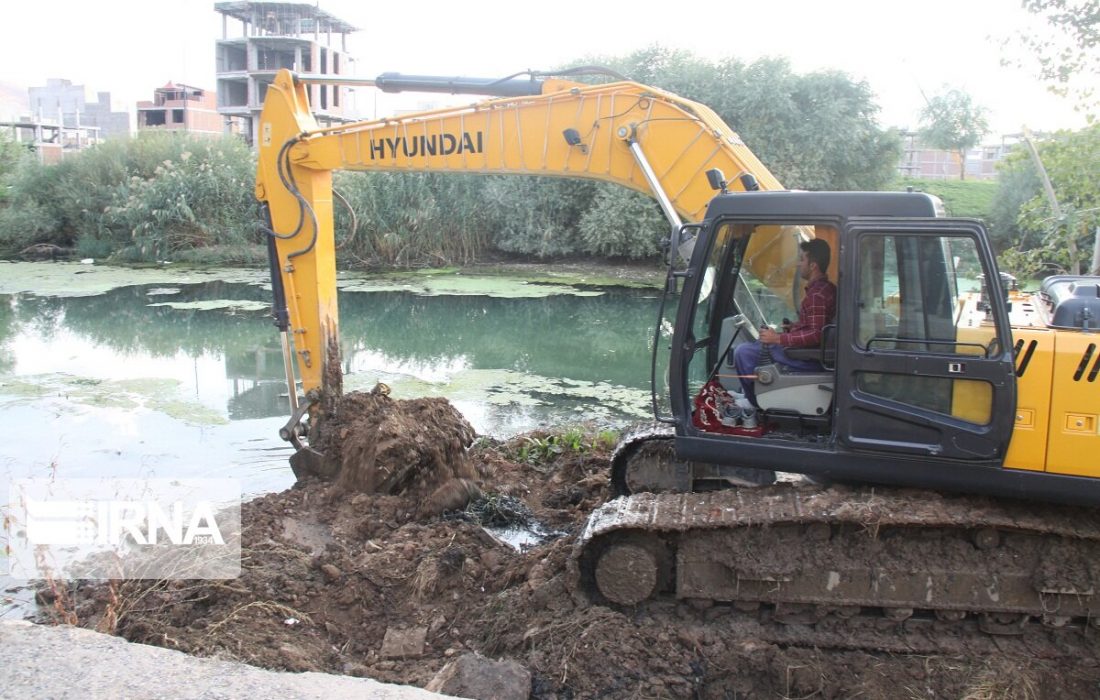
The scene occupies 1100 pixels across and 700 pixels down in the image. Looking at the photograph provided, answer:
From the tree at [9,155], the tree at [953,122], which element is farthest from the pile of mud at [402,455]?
the tree at [9,155]

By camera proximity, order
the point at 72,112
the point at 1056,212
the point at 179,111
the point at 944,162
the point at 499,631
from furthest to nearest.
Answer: the point at 72,112 → the point at 179,111 → the point at 944,162 → the point at 1056,212 → the point at 499,631

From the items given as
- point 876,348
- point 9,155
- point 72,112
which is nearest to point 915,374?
point 876,348

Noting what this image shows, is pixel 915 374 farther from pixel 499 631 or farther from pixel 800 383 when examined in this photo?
pixel 499 631

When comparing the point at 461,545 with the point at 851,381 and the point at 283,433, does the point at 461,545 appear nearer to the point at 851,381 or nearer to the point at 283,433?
the point at 283,433

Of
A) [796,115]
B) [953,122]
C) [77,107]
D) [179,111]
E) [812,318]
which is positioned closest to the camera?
[812,318]

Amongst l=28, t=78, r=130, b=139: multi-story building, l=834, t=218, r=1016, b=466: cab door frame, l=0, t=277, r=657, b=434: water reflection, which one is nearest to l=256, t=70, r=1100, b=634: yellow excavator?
l=834, t=218, r=1016, b=466: cab door frame

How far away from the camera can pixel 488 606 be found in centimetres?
461

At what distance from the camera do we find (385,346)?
1239 cm

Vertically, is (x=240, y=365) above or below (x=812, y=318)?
below

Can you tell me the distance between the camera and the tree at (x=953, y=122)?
2862 centimetres

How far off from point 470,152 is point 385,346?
6.48 m

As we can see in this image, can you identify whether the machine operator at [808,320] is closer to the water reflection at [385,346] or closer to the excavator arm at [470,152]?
the excavator arm at [470,152]

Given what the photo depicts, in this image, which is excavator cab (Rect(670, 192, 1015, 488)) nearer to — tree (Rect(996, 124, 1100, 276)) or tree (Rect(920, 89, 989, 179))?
tree (Rect(996, 124, 1100, 276))

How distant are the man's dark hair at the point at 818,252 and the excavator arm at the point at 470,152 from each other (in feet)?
3.02
